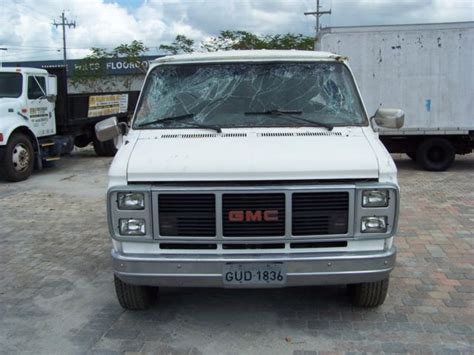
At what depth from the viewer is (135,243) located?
3.80 metres

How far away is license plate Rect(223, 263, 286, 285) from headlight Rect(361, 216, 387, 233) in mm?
642

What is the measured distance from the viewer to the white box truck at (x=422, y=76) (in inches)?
460

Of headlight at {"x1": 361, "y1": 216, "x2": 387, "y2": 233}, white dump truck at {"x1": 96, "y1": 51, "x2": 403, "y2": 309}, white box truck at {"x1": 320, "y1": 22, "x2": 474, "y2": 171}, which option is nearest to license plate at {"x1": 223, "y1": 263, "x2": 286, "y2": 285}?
white dump truck at {"x1": 96, "y1": 51, "x2": 403, "y2": 309}

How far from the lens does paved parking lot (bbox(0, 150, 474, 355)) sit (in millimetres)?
3914

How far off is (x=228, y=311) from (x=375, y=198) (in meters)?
1.64

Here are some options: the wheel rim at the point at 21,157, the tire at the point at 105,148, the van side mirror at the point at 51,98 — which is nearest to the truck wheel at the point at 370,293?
the wheel rim at the point at 21,157

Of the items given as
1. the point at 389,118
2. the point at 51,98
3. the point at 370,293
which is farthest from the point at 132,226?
the point at 51,98

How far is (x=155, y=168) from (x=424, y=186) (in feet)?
25.8

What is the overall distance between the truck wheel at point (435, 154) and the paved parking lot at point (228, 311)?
529 cm

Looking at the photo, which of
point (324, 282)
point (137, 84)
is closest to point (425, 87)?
point (324, 282)

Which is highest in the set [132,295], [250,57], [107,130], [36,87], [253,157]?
[250,57]

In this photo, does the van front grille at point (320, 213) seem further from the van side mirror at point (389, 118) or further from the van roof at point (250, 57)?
the van roof at point (250, 57)

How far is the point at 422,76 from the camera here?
11.9 m

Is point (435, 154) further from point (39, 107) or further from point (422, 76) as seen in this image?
point (39, 107)
